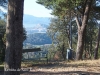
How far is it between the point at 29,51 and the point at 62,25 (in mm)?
31970

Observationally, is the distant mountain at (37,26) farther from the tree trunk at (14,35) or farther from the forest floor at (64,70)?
the tree trunk at (14,35)

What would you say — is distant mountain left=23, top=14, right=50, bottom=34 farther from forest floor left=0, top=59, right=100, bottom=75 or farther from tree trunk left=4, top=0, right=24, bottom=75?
tree trunk left=4, top=0, right=24, bottom=75

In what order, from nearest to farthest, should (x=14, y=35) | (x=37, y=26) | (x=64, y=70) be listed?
(x=14, y=35), (x=64, y=70), (x=37, y=26)

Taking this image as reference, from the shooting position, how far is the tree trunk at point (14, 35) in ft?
14.7

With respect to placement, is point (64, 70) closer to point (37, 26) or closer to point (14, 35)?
point (14, 35)

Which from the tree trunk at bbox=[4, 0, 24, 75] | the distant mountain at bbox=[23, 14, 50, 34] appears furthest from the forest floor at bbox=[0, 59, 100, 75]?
the distant mountain at bbox=[23, 14, 50, 34]

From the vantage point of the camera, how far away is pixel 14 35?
449 centimetres


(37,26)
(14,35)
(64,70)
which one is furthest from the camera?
(37,26)

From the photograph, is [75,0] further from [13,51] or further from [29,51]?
[13,51]

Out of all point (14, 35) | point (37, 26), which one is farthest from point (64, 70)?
point (37, 26)

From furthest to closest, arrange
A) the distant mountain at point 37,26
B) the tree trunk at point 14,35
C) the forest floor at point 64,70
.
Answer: the distant mountain at point 37,26 → the forest floor at point 64,70 → the tree trunk at point 14,35

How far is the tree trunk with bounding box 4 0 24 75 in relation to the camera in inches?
177

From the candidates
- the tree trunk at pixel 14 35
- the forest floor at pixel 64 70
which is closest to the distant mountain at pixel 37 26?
the forest floor at pixel 64 70

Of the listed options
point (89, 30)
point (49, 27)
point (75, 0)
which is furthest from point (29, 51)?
point (49, 27)
